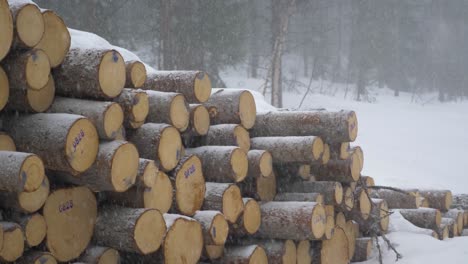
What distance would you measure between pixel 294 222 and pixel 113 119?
2195 mm

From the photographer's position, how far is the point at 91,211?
3.99m

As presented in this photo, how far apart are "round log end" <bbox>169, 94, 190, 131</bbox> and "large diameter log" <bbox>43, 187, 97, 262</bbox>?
1073 millimetres

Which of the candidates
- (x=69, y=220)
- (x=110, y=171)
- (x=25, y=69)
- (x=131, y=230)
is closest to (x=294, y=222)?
(x=131, y=230)

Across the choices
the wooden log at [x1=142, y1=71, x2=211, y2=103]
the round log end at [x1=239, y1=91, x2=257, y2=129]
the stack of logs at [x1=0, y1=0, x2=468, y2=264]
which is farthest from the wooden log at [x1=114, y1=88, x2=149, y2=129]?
the round log end at [x1=239, y1=91, x2=257, y2=129]

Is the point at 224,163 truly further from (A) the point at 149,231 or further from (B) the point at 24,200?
(B) the point at 24,200

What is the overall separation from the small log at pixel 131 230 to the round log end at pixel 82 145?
1.70 ft

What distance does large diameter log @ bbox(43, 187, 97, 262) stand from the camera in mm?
3648

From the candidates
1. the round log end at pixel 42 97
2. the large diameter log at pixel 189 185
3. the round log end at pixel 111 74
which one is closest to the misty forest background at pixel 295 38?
the large diameter log at pixel 189 185

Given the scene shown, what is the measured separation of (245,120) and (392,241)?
2655mm

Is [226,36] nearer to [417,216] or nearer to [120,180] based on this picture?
[417,216]

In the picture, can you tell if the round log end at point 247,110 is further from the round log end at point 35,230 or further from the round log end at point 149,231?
the round log end at point 35,230

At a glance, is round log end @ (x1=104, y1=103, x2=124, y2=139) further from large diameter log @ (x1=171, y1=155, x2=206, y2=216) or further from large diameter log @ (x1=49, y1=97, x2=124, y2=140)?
large diameter log @ (x1=171, y1=155, x2=206, y2=216)

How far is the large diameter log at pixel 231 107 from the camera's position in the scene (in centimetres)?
563

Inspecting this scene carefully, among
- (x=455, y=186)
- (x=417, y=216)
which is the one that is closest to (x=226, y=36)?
(x=455, y=186)
